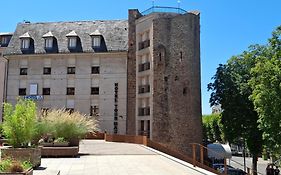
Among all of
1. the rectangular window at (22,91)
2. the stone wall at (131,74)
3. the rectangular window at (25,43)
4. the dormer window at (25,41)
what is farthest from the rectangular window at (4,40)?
the stone wall at (131,74)

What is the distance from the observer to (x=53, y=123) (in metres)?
20.0

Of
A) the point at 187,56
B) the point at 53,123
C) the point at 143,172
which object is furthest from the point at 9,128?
the point at 187,56

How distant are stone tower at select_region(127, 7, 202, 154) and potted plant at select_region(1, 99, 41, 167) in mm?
25602

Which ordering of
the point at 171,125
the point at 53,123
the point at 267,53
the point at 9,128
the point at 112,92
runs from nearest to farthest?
the point at 9,128 → the point at 53,123 → the point at 267,53 → the point at 171,125 → the point at 112,92

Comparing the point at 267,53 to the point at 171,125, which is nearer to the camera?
the point at 267,53

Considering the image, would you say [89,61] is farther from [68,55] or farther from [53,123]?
[53,123]

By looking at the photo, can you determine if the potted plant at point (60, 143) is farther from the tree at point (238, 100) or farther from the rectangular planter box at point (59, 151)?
the tree at point (238, 100)

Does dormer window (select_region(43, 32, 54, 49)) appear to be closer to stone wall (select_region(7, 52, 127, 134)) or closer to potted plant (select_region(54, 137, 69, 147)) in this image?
stone wall (select_region(7, 52, 127, 134))

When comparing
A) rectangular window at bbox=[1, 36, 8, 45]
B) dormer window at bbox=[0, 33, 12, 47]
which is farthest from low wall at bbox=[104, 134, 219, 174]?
rectangular window at bbox=[1, 36, 8, 45]

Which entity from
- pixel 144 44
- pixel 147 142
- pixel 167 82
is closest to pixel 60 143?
pixel 147 142

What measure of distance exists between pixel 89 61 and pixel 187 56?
1160 centimetres

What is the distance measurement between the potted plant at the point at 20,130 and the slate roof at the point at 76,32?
3021 centimetres

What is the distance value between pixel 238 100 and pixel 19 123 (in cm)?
2846

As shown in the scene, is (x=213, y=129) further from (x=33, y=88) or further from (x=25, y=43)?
(x=25, y=43)
